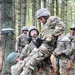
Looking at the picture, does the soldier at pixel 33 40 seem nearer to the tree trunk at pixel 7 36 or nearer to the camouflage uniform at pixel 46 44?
the camouflage uniform at pixel 46 44

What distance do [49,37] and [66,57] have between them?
2466 millimetres

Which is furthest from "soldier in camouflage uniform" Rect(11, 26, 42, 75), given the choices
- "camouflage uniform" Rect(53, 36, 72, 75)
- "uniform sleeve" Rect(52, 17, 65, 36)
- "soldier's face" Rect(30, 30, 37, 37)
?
"camouflage uniform" Rect(53, 36, 72, 75)

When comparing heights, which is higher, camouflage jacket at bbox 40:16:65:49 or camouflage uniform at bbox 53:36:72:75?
camouflage jacket at bbox 40:16:65:49

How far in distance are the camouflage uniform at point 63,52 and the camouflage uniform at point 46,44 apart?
1.93 metres

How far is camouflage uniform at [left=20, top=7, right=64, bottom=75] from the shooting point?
6727 mm

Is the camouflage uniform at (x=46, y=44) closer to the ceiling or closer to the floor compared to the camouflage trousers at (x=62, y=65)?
closer to the ceiling

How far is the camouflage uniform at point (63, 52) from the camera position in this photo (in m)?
8.85

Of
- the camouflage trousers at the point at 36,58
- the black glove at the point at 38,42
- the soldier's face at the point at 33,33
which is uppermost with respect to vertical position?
the soldier's face at the point at 33,33

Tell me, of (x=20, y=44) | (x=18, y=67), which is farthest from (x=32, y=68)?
(x=20, y=44)

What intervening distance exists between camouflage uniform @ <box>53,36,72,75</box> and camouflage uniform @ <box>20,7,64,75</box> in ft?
6.33

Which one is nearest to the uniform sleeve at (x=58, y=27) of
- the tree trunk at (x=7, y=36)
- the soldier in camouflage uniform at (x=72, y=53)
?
the tree trunk at (x=7, y=36)

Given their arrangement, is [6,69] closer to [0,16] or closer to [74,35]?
[0,16]

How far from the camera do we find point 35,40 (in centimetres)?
738

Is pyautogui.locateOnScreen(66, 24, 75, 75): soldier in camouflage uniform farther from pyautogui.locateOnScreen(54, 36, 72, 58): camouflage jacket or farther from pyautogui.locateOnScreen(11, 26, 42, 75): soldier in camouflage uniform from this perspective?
pyautogui.locateOnScreen(11, 26, 42, 75): soldier in camouflage uniform
